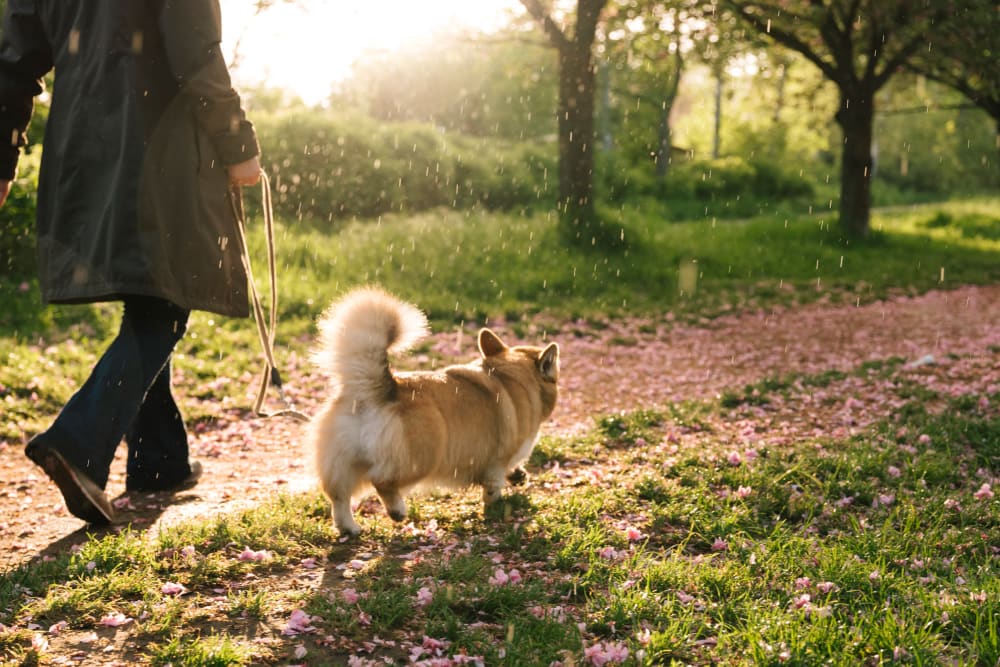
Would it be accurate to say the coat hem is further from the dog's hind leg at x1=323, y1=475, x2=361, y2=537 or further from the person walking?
the dog's hind leg at x1=323, y1=475, x2=361, y2=537

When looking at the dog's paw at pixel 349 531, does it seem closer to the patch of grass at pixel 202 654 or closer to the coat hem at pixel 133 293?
the coat hem at pixel 133 293

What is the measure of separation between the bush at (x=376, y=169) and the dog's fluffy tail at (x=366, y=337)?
1440 centimetres

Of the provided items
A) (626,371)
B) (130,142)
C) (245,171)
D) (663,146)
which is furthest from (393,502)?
(663,146)

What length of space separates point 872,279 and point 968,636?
13.1 meters

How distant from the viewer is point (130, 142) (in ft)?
12.8

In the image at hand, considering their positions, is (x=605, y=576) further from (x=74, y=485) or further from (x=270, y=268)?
(x=270, y=268)

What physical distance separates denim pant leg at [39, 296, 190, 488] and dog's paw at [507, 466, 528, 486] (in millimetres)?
2033

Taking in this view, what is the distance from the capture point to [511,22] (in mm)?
17016

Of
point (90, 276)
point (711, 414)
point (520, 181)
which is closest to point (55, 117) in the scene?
point (90, 276)

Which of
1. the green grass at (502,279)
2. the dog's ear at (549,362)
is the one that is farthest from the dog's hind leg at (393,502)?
the green grass at (502,279)

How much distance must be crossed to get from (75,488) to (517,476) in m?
2.34

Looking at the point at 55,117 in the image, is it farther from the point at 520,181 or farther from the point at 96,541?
the point at 520,181

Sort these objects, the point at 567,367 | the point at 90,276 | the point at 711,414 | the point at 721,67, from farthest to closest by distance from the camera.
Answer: the point at 721,67 < the point at 567,367 < the point at 711,414 < the point at 90,276

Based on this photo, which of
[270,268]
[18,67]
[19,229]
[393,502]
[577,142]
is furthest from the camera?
[577,142]
